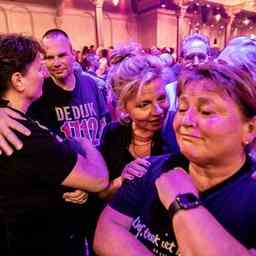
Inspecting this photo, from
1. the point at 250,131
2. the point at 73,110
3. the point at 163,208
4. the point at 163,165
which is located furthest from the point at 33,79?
the point at 250,131

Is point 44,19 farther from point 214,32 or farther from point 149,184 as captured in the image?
point 149,184

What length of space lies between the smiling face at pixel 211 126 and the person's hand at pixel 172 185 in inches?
3.0

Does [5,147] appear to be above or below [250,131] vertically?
below

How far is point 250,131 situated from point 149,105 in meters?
0.68

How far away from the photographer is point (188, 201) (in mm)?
884

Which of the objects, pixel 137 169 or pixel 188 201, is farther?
pixel 137 169

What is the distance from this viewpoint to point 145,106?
1576 mm

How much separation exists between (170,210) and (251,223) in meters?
0.25

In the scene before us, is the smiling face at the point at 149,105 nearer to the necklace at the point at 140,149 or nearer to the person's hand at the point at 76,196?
the necklace at the point at 140,149

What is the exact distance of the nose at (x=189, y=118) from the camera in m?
0.97

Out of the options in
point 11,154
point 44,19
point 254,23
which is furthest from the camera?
point 254,23

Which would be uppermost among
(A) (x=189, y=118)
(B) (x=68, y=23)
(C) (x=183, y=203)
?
(B) (x=68, y=23)

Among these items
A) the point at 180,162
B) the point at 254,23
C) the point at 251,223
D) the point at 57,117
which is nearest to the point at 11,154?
the point at 180,162

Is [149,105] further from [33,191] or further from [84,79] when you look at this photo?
[84,79]
